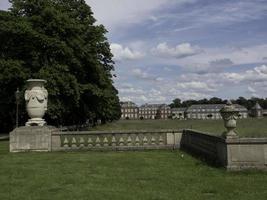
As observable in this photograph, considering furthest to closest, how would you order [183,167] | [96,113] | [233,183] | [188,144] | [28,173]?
[96,113] → [188,144] → [183,167] → [28,173] → [233,183]

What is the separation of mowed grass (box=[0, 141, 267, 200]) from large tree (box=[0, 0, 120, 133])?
24.8 metres

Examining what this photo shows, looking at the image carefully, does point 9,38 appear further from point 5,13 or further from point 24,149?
point 24,149

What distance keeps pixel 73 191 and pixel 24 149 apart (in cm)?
1292

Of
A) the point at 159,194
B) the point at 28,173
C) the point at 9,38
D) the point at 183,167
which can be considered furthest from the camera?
the point at 9,38

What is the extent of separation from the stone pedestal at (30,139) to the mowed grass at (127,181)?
20.5ft

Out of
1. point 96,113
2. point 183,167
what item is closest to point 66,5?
point 96,113

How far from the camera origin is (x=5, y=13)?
43750 millimetres

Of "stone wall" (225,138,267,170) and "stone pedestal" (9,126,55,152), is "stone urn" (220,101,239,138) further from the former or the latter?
"stone pedestal" (9,126,55,152)

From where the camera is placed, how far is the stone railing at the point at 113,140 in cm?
2355

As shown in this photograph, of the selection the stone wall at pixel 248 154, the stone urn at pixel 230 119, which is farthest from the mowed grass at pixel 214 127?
the stone wall at pixel 248 154

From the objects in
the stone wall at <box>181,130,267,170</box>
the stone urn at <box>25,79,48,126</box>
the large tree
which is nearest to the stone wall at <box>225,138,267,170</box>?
the stone wall at <box>181,130,267,170</box>

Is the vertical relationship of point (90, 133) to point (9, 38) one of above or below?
below

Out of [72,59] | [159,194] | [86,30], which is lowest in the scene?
[159,194]

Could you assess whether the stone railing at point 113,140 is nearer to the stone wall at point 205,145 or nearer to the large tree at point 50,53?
the stone wall at point 205,145
